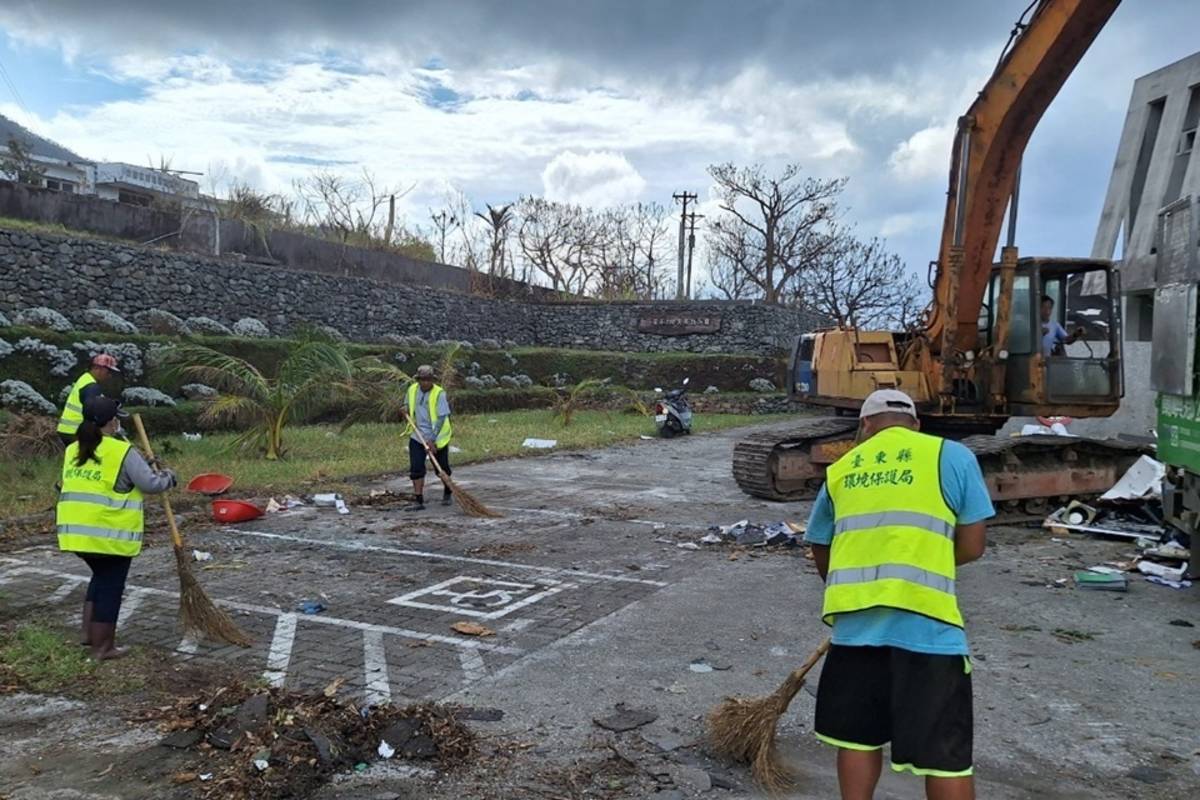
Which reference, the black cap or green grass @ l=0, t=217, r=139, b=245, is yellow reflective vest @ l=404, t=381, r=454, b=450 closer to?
the black cap

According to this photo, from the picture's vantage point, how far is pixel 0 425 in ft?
40.5

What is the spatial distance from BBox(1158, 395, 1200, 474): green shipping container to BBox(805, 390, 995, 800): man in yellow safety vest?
4924 millimetres

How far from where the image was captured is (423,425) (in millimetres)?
11453

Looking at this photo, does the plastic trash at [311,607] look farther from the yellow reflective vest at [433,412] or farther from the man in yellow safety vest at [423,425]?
the yellow reflective vest at [433,412]

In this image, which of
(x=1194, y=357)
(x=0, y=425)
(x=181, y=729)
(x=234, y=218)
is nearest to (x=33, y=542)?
(x=0, y=425)

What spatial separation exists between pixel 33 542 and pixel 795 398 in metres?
9.04

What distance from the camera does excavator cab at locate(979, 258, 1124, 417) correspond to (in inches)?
406

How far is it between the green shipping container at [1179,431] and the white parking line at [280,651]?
6.50m

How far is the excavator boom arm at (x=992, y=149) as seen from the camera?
924 centimetres

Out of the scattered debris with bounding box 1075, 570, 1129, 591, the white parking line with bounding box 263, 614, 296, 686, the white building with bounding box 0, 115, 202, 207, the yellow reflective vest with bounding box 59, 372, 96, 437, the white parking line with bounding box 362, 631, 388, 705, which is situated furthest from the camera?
the white building with bounding box 0, 115, 202, 207

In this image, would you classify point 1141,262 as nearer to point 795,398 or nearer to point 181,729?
point 795,398

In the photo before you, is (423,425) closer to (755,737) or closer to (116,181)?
(755,737)

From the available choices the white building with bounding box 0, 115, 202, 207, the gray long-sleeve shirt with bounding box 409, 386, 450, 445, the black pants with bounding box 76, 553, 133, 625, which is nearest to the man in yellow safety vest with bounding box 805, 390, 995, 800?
the black pants with bounding box 76, 553, 133, 625

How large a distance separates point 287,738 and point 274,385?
10792 millimetres
